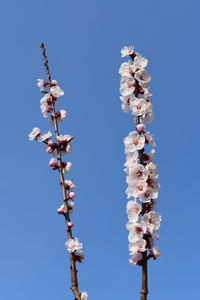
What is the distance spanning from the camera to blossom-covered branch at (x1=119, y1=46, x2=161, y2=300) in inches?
170

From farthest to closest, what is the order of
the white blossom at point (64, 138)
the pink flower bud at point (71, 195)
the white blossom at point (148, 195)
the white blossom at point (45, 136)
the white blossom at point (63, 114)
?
the white blossom at point (63, 114), the white blossom at point (45, 136), the white blossom at point (64, 138), the pink flower bud at point (71, 195), the white blossom at point (148, 195)

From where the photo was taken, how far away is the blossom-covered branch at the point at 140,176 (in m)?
4.31

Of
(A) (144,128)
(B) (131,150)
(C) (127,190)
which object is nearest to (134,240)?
(C) (127,190)

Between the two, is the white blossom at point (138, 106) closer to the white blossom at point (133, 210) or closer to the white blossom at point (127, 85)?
the white blossom at point (127, 85)

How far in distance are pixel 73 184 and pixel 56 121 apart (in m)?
1.00

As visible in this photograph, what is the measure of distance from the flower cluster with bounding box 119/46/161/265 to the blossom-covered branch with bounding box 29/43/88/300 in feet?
2.50

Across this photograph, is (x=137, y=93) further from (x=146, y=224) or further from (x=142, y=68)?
(x=146, y=224)

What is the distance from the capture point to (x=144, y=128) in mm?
4980

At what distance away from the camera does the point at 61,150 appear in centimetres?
591

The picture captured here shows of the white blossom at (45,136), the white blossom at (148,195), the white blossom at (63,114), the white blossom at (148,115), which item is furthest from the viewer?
the white blossom at (63,114)

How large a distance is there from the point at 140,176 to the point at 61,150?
1704mm

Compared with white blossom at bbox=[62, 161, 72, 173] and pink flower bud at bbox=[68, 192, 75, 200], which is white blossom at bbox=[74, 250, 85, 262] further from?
white blossom at bbox=[62, 161, 72, 173]

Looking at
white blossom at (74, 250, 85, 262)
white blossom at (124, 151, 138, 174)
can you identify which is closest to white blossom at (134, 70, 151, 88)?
white blossom at (124, 151, 138, 174)

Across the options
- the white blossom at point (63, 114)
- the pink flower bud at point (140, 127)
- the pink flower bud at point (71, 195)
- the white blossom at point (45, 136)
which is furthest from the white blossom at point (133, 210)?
the white blossom at point (63, 114)
